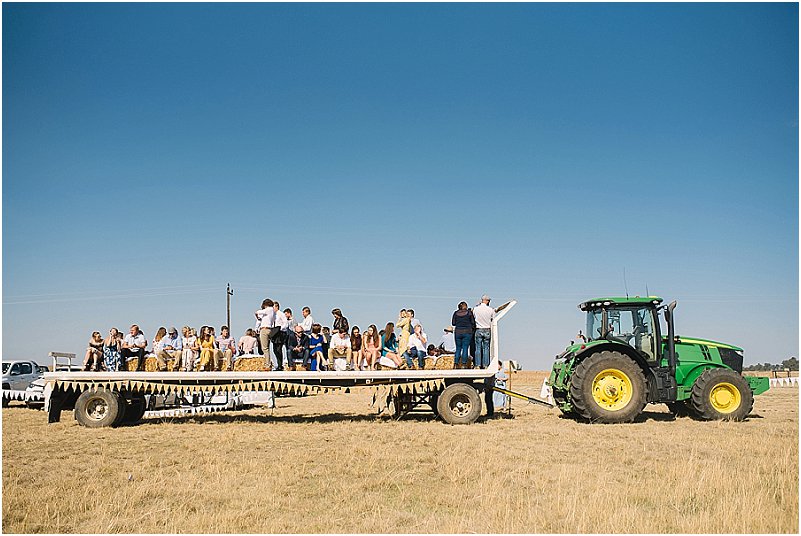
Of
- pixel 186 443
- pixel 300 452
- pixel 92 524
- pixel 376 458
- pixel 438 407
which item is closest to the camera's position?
pixel 92 524

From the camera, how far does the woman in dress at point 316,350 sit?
1519cm

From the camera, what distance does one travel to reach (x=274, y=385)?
14.8 metres

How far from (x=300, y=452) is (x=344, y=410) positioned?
8.18 meters

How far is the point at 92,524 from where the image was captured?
6.45m

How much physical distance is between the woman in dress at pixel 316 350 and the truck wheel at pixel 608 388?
5147mm

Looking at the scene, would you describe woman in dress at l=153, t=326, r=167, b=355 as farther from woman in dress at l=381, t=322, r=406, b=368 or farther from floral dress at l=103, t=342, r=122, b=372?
woman in dress at l=381, t=322, r=406, b=368

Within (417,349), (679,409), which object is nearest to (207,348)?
(417,349)

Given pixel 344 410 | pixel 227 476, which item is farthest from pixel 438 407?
pixel 227 476

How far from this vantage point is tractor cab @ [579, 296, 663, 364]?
14.7m

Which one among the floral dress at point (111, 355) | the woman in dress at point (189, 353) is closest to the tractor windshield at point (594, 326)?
the woman in dress at point (189, 353)

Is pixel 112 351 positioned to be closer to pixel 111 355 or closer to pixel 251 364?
pixel 111 355

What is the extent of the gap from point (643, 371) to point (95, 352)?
38.2ft

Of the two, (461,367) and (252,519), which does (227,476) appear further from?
(461,367)

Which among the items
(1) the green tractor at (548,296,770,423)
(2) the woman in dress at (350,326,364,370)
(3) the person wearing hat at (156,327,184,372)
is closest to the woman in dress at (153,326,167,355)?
(3) the person wearing hat at (156,327,184,372)
